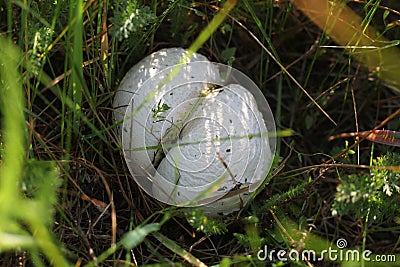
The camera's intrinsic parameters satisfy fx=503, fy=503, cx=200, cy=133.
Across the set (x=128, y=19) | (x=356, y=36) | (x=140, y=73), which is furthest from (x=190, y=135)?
(x=356, y=36)

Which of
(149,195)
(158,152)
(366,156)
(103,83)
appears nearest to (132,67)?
(103,83)

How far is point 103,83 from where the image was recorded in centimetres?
163

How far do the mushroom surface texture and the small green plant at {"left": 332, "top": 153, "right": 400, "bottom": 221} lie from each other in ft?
0.94

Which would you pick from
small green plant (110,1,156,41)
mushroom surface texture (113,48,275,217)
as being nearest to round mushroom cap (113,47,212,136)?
mushroom surface texture (113,48,275,217)

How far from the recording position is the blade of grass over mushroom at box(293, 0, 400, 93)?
1.71 meters

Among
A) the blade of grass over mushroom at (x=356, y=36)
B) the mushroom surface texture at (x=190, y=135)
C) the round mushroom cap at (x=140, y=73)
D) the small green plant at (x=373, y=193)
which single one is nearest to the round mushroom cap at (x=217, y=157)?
the mushroom surface texture at (x=190, y=135)

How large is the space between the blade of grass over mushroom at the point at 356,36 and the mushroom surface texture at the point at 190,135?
0.42 m

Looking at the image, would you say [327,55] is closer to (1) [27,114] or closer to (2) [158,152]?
(2) [158,152]

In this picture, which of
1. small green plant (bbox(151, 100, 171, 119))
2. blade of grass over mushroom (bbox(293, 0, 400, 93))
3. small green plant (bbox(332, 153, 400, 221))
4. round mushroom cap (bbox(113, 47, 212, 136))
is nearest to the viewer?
small green plant (bbox(332, 153, 400, 221))

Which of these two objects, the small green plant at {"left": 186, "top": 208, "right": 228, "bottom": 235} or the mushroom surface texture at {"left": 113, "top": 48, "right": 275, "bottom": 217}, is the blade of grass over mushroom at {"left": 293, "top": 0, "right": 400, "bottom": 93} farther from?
the small green plant at {"left": 186, "top": 208, "right": 228, "bottom": 235}

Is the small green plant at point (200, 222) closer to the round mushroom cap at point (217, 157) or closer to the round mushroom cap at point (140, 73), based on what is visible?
the round mushroom cap at point (217, 157)

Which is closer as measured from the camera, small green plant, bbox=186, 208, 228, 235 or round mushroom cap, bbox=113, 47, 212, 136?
small green plant, bbox=186, 208, 228, 235

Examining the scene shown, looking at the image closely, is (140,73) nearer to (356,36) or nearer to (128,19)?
(128,19)

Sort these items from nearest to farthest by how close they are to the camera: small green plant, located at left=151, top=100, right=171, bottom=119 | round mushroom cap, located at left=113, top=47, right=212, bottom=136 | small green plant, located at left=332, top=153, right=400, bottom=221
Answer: small green plant, located at left=332, top=153, right=400, bottom=221
small green plant, located at left=151, top=100, right=171, bottom=119
round mushroom cap, located at left=113, top=47, right=212, bottom=136
